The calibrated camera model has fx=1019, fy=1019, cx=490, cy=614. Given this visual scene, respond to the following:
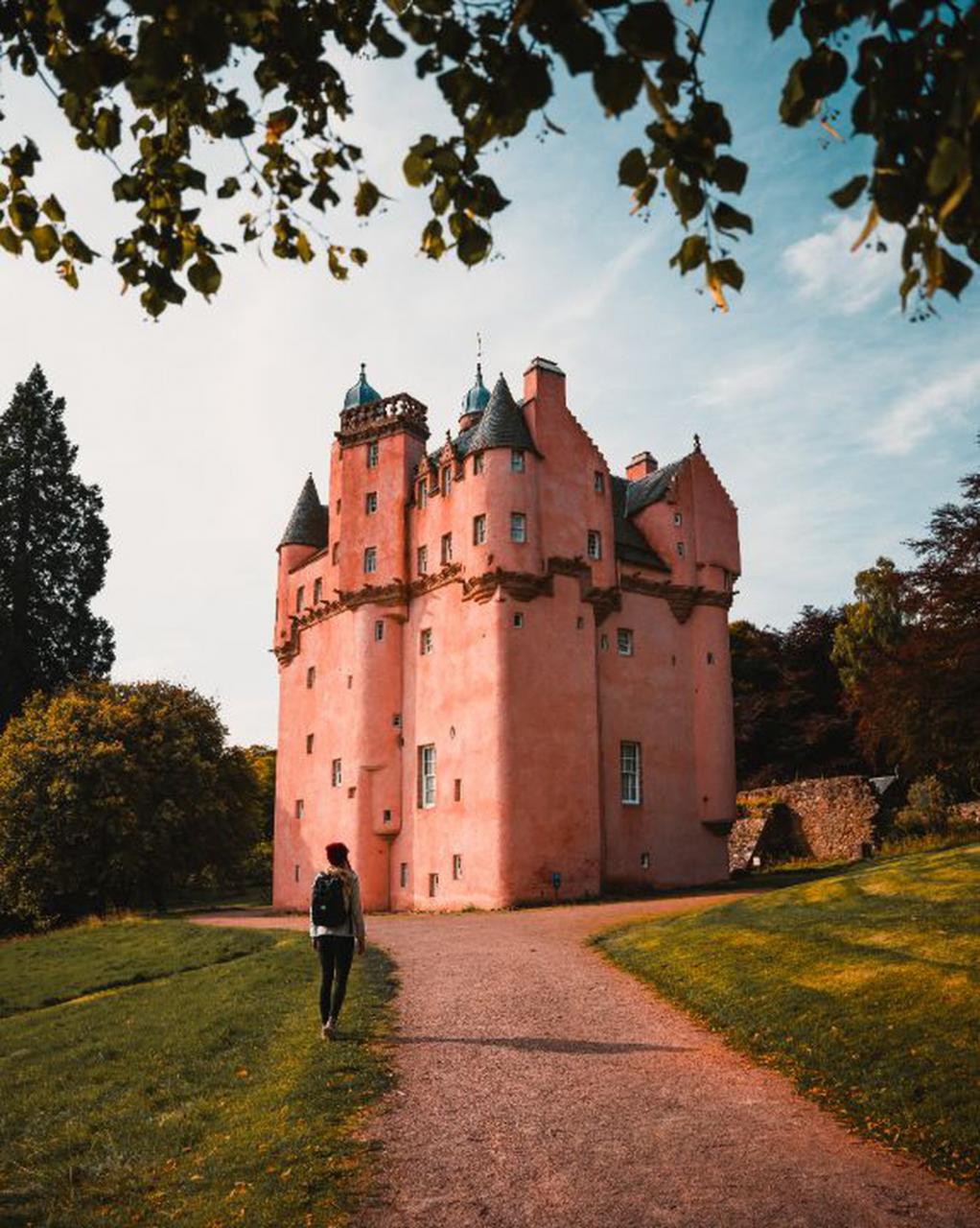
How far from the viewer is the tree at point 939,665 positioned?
1030 inches

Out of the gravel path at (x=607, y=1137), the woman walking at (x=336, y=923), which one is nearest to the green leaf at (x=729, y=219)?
the gravel path at (x=607, y=1137)

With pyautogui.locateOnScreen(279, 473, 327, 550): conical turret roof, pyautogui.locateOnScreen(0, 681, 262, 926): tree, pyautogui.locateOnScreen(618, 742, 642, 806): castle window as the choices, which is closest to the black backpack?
pyautogui.locateOnScreen(618, 742, 642, 806): castle window

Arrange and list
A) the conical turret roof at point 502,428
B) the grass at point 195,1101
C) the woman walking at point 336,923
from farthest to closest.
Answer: the conical turret roof at point 502,428 < the woman walking at point 336,923 < the grass at point 195,1101

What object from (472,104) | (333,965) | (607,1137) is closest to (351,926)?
(333,965)

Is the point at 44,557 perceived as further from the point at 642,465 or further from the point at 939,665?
the point at 939,665

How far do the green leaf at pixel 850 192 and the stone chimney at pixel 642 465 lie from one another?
41.7 m

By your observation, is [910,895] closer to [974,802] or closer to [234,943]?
[234,943]

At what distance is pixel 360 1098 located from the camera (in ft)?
28.4

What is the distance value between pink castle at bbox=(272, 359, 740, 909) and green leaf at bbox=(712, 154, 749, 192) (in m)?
27.8

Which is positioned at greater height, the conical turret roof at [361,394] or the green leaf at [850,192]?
the conical turret roof at [361,394]

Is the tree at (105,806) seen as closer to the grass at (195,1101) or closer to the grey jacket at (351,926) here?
the grass at (195,1101)

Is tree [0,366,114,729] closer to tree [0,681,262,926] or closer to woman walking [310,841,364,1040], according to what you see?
tree [0,681,262,926]

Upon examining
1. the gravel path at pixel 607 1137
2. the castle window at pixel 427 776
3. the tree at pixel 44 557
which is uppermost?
the tree at pixel 44 557

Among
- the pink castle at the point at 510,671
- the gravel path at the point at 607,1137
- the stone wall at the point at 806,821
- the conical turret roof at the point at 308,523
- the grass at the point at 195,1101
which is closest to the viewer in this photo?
the gravel path at the point at 607,1137
